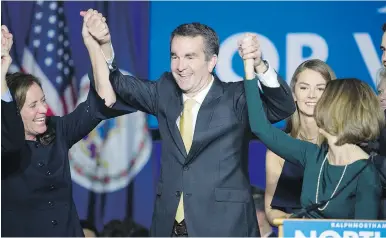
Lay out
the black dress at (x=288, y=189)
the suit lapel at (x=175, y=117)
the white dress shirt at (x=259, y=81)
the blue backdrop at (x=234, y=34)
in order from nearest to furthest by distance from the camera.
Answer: the white dress shirt at (x=259, y=81)
the suit lapel at (x=175, y=117)
the black dress at (x=288, y=189)
the blue backdrop at (x=234, y=34)

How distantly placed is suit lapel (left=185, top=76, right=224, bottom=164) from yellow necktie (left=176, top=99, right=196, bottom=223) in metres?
0.04

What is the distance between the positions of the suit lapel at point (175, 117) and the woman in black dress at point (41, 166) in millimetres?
225

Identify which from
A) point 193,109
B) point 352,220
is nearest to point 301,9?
point 193,109

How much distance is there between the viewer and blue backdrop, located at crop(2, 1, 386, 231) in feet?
21.1

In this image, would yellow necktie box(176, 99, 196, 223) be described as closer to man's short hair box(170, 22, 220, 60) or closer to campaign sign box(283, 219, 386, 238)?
man's short hair box(170, 22, 220, 60)

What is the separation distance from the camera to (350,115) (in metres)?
3.87

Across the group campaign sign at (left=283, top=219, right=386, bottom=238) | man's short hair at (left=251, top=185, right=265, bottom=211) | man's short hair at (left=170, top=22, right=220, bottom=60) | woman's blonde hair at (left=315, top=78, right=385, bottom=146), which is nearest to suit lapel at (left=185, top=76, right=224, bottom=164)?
man's short hair at (left=170, top=22, right=220, bottom=60)

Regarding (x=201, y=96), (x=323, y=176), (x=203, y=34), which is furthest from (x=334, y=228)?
(x=203, y=34)

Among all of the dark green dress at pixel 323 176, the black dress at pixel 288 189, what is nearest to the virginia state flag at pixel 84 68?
the black dress at pixel 288 189

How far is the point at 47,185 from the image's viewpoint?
466 cm

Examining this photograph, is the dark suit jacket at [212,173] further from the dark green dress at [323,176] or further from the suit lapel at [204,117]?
the dark green dress at [323,176]

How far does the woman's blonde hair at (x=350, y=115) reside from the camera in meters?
3.87

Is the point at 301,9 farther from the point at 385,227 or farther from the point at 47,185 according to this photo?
the point at 385,227

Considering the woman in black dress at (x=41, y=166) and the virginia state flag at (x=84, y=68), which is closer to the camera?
the woman in black dress at (x=41, y=166)
